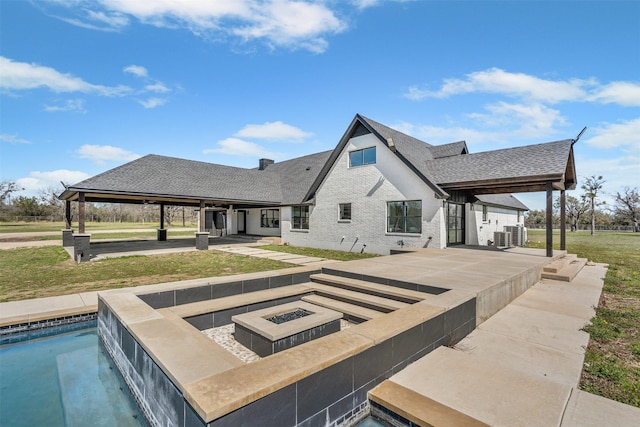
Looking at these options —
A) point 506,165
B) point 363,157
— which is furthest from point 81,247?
point 506,165

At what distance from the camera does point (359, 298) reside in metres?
5.83

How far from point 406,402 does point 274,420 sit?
138 cm

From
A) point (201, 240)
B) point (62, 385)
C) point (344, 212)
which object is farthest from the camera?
point (344, 212)

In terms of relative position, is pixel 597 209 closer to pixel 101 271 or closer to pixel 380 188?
pixel 380 188

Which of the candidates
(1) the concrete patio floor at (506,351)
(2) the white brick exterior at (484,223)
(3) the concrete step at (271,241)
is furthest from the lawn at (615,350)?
(3) the concrete step at (271,241)

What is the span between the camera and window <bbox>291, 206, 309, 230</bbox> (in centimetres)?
1966

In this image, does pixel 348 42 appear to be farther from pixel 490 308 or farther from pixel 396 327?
pixel 396 327

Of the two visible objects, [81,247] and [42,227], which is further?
[42,227]

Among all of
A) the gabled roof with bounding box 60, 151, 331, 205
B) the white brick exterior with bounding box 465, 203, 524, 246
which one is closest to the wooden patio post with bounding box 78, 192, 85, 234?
the gabled roof with bounding box 60, 151, 331, 205

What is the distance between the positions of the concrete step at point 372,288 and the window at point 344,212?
9341 millimetres

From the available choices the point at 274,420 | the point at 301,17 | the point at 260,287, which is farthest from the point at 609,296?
the point at 301,17

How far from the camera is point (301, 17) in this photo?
9492mm

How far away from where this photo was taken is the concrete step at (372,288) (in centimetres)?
545

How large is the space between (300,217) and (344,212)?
431 cm
